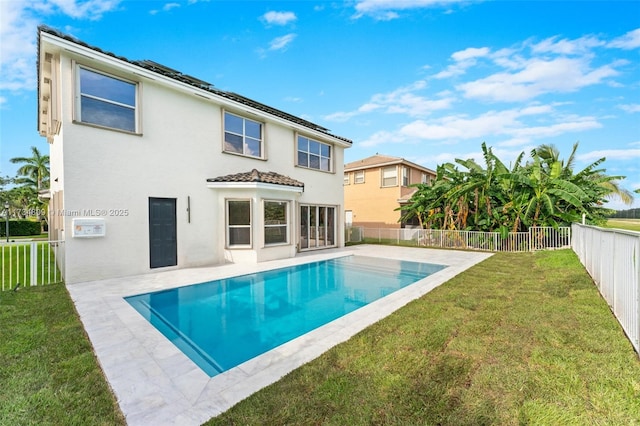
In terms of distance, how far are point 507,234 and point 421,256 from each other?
19.1 ft

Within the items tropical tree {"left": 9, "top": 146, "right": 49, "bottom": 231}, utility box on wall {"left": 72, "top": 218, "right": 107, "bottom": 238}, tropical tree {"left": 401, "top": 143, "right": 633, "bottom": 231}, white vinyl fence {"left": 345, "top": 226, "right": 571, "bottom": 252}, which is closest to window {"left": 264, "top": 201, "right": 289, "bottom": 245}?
utility box on wall {"left": 72, "top": 218, "right": 107, "bottom": 238}

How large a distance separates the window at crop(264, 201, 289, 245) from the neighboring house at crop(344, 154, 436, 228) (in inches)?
523

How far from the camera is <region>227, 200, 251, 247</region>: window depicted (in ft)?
41.1

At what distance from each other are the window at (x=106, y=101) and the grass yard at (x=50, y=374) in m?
6.17

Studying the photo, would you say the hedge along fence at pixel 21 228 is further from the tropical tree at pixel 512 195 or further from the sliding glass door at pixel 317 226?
the tropical tree at pixel 512 195

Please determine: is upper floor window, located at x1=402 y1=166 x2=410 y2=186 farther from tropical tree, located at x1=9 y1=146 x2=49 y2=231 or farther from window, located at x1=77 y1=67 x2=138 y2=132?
tropical tree, located at x1=9 y1=146 x2=49 y2=231

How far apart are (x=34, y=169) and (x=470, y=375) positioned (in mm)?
53254

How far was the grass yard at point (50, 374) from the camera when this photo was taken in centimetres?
293

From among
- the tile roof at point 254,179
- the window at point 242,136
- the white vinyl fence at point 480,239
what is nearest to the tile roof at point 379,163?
the white vinyl fence at point 480,239

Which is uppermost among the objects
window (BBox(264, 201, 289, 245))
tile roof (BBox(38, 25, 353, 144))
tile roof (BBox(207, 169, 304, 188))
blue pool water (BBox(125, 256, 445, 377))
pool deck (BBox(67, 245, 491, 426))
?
tile roof (BBox(38, 25, 353, 144))

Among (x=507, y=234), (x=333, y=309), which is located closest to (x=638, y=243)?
(x=333, y=309)

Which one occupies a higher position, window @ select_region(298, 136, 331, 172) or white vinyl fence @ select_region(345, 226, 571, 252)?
window @ select_region(298, 136, 331, 172)

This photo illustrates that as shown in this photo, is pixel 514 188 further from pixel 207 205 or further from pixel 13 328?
pixel 13 328

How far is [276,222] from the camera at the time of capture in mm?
13609
